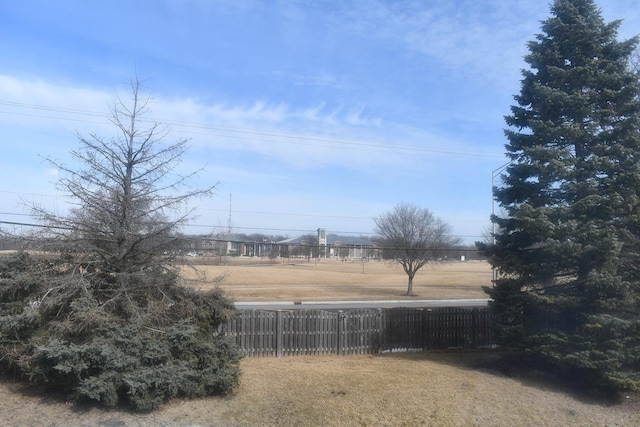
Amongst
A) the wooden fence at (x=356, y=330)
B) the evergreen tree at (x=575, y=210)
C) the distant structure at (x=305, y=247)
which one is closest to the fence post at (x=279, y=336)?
the wooden fence at (x=356, y=330)

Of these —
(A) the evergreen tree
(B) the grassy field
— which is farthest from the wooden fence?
(A) the evergreen tree

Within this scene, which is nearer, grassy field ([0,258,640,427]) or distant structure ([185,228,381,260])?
grassy field ([0,258,640,427])

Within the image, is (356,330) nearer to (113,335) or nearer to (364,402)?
(364,402)

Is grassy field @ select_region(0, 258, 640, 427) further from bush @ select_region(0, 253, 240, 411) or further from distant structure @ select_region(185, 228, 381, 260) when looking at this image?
distant structure @ select_region(185, 228, 381, 260)

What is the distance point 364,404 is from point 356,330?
4.19 meters

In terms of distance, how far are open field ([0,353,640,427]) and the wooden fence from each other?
1.26 meters

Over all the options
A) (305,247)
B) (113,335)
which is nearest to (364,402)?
(113,335)

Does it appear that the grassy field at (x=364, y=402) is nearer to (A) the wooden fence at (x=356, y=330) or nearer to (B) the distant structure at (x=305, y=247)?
(A) the wooden fence at (x=356, y=330)

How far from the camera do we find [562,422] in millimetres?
7340

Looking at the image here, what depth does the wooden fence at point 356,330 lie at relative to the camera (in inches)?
433

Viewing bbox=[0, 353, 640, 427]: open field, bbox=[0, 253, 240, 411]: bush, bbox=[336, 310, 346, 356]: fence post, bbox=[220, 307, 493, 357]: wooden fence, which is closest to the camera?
bbox=[0, 353, 640, 427]: open field

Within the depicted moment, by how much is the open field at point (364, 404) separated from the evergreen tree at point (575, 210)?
811 millimetres

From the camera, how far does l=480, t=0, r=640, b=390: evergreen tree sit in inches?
342

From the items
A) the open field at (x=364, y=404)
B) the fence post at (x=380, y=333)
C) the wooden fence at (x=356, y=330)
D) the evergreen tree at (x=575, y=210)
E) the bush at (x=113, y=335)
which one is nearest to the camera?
the open field at (x=364, y=404)
